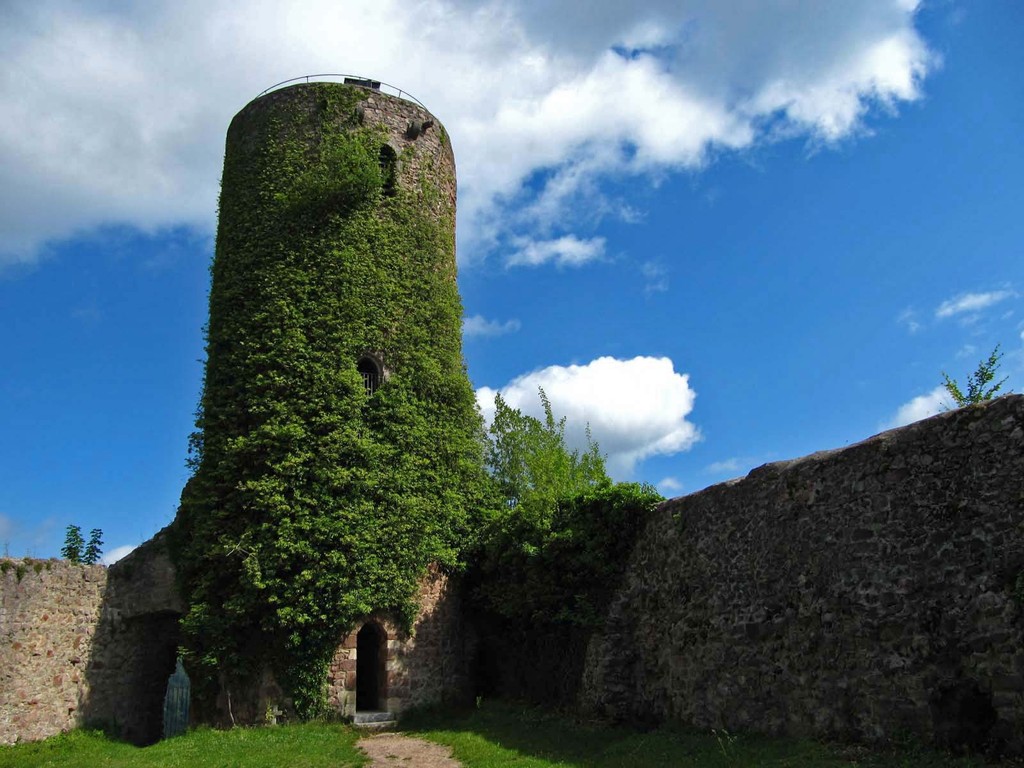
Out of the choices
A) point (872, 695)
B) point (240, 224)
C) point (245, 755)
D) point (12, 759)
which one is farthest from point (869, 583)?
point (240, 224)

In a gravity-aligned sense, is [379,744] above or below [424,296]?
below

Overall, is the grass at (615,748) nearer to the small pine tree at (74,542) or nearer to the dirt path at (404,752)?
the dirt path at (404,752)

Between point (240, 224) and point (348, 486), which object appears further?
point (240, 224)

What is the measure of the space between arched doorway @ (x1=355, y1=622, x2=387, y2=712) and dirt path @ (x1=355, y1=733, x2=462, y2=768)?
5.55ft

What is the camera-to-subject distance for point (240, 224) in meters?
18.2

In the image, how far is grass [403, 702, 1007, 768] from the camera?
8.73 meters

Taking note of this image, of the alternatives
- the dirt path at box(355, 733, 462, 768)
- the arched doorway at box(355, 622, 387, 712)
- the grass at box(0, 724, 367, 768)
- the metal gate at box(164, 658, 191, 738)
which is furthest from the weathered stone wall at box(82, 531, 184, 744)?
the metal gate at box(164, 658, 191, 738)

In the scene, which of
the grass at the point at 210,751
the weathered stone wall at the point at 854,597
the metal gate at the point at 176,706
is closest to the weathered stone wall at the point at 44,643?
the grass at the point at 210,751

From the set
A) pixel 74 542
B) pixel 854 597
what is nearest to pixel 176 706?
pixel 74 542

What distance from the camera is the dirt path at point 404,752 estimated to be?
11.8 meters

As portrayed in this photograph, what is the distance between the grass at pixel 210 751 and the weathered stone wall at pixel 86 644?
559 millimetres

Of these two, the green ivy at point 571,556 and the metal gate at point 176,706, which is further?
the metal gate at point 176,706

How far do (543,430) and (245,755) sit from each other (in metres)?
12.6

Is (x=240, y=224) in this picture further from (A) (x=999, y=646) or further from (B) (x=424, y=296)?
(A) (x=999, y=646)
